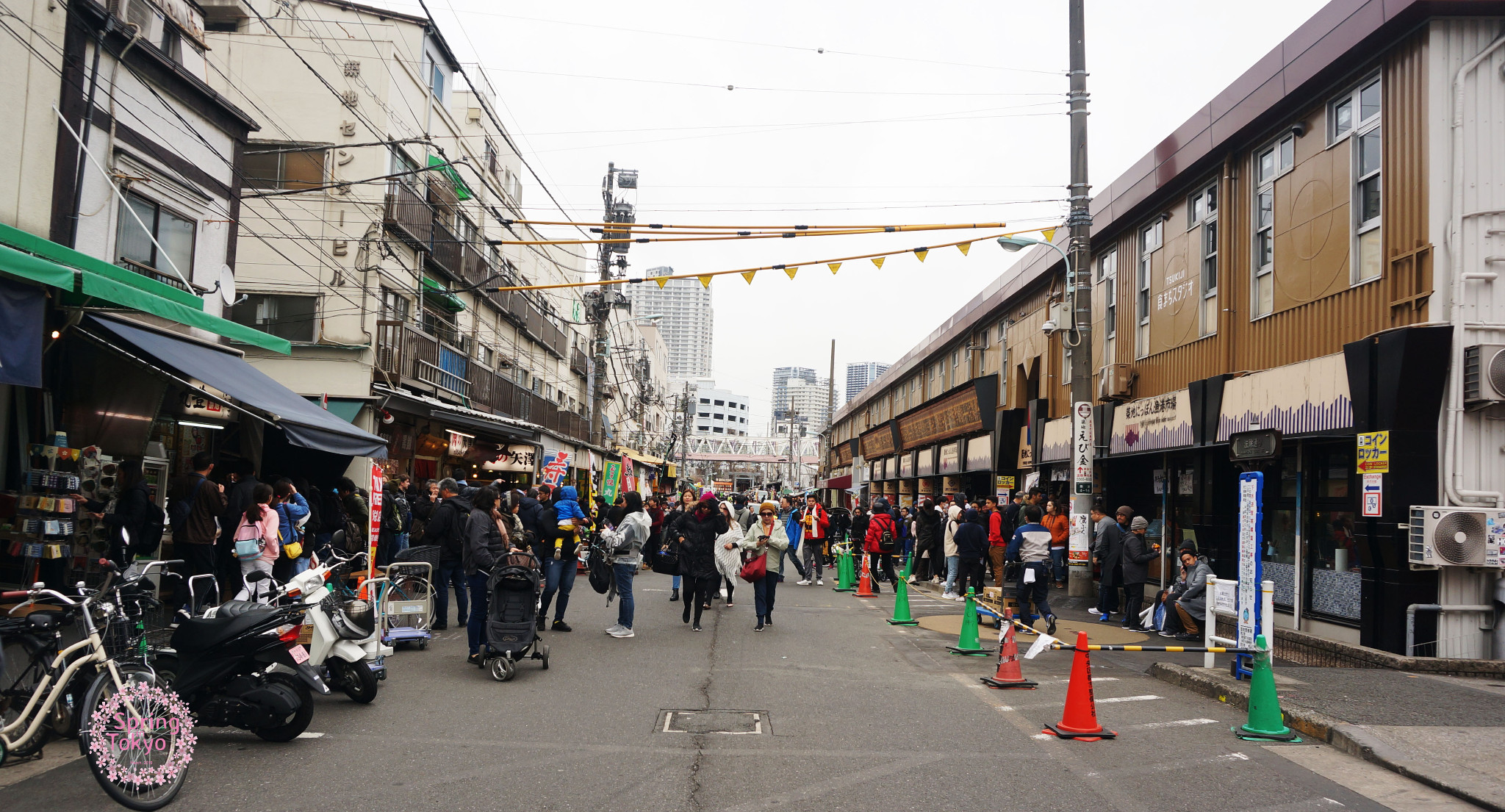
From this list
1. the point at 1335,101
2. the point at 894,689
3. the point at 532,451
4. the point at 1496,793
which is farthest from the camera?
the point at 532,451

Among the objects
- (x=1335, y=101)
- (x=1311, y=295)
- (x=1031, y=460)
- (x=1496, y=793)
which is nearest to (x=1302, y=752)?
(x=1496, y=793)

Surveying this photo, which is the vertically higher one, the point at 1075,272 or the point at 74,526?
the point at 1075,272

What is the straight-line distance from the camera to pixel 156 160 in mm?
12781

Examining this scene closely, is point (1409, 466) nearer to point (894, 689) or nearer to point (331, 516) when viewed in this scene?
point (894, 689)

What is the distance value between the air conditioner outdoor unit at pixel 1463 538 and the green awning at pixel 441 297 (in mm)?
20449

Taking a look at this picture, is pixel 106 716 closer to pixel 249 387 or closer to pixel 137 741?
pixel 137 741

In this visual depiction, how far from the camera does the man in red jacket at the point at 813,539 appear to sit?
20.8 m

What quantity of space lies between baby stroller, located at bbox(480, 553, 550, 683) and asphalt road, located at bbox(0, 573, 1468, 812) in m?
0.24

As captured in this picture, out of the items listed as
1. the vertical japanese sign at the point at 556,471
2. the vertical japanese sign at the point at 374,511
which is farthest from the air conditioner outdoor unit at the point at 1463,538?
the vertical japanese sign at the point at 556,471

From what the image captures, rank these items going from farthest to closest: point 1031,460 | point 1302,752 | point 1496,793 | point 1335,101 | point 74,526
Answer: point 1031,460, point 1335,101, point 74,526, point 1302,752, point 1496,793

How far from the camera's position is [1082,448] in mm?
14844

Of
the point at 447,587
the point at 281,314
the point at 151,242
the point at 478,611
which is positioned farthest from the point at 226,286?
the point at 281,314

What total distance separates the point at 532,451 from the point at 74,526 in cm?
2005

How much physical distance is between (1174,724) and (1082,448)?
7280mm
